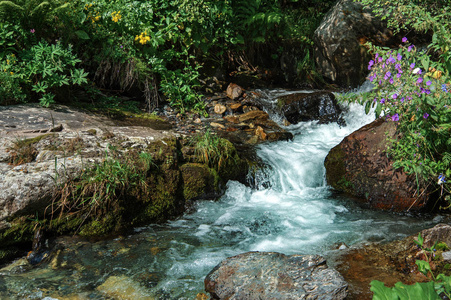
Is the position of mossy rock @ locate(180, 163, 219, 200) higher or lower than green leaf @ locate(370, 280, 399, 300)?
lower

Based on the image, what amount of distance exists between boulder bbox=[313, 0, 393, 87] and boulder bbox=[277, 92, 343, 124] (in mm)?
1618

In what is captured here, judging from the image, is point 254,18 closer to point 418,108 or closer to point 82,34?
point 82,34

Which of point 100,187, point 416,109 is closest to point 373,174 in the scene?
point 416,109

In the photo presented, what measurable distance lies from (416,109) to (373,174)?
1243 mm

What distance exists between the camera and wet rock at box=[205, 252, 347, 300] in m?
2.95

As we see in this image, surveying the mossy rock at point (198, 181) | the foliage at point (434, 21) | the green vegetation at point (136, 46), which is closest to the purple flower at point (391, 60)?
the foliage at point (434, 21)

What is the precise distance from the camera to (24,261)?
3.91 metres

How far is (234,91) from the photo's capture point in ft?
28.8

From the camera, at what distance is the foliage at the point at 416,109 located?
161 inches

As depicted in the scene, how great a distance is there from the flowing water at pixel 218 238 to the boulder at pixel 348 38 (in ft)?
12.8

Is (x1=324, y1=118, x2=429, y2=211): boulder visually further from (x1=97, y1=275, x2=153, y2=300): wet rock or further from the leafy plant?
the leafy plant

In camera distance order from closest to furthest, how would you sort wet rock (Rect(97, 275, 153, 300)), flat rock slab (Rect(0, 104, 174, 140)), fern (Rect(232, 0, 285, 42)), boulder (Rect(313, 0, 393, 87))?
wet rock (Rect(97, 275, 153, 300)) < flat rock slab (Rect(0, 104, 174, 140)) < boulder (Rect(313, 0, 393, 87)) < fern (Rect(232, 0, 285, 42))

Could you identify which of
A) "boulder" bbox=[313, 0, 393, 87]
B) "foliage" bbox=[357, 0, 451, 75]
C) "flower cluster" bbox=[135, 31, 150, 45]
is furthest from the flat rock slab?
"boulder" bbox=[313, 0, 393, 87]

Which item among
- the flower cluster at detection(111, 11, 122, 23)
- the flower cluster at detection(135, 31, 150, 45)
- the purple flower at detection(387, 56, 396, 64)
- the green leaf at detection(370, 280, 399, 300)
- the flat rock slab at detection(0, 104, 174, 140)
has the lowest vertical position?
the green leaf at detection(370, 280, 399, 300)
